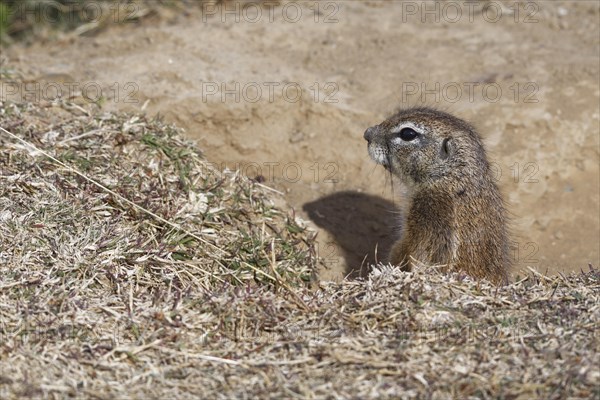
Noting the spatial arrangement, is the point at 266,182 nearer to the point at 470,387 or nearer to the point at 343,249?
the point at 343,249

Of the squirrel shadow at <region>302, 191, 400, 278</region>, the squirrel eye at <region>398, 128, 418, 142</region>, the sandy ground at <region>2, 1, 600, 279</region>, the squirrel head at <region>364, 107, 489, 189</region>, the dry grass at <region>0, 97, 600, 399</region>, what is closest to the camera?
the dry grass at <region>0, 97, 600, 399</region>

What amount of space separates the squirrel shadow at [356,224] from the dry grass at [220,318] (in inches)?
40.8

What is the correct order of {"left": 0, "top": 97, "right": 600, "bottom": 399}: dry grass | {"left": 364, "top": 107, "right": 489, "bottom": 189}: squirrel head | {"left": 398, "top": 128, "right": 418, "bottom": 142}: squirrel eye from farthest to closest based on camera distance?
1. {"left": 398, "top": 128, "right": 418, "bottom": 142}: squirrel eye
2. {"left": 364, "top": 107, "right": 489, "bottom": 189}: squirrel head
3. {"left": 0, "top": 97, "right": 600, "bottom": 399}: dry grass

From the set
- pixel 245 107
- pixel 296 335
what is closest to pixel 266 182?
pixel 245 107

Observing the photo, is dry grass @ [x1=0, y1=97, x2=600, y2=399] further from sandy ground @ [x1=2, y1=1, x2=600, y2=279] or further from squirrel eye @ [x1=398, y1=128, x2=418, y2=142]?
sandy ground @ [x1=2, y1=1, x2=600, y2=279]

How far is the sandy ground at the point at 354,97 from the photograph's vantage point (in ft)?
27.2

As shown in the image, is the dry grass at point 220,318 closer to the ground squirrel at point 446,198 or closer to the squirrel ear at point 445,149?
the ground squirrel at point 446,198

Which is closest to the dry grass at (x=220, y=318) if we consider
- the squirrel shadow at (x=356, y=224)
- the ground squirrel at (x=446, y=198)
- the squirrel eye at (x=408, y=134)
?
the ground squirrel at (x=446, y=198)

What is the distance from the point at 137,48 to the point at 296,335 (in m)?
5.49

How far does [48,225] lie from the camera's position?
6059 mm

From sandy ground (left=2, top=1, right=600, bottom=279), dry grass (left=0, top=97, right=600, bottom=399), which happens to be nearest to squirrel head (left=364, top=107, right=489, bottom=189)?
sandy ground (left=2, top=1, right=600, bottom=279)

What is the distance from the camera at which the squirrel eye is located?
6.90 meters

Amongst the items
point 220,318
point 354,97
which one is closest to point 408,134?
point 354,97

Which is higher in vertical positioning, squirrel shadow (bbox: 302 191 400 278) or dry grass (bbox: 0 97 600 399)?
dry grass (bbox: 0 97 600 399)
